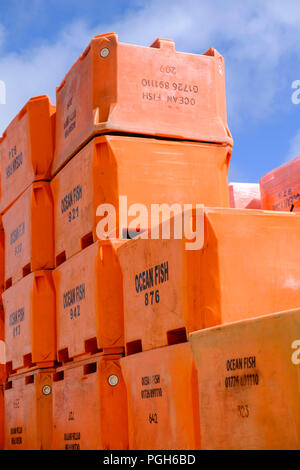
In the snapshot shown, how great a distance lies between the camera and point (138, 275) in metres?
4.43

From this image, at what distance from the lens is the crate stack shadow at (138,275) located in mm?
3359

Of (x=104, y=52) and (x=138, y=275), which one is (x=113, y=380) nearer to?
(x=138, y=275)

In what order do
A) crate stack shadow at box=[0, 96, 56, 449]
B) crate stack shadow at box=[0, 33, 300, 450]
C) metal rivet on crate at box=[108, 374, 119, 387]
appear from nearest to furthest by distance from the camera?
crate stack shadow at box=[0, 33, 300, 450]
metal rivet on crate at box=[108, 374, 119, 387]
crate stack shadow at box=[0, 96, 56, 449]

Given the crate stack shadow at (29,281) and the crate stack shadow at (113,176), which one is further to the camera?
the crate stack shadow at (29,281)

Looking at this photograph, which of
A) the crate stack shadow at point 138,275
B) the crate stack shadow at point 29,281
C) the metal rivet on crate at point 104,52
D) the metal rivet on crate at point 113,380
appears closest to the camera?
the crate stack shadow at point 138,275

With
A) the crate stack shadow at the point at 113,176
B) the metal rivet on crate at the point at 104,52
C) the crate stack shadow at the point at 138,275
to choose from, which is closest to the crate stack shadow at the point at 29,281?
the crate stack shadow at the point at 138,275

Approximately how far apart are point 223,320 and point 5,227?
3371 mm

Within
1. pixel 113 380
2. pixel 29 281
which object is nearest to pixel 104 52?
pixel 29 281

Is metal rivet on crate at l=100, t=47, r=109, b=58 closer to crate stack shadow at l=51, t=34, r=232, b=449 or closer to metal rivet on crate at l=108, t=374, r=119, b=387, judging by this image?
crate stack shadow at l=51, t=34, r=232, b=449

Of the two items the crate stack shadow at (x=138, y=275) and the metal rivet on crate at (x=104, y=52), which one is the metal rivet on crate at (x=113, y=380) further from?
the metal rivet on crate at (x=104, y=52)

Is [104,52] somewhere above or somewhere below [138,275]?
above

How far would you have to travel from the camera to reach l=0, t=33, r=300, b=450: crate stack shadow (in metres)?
3.36

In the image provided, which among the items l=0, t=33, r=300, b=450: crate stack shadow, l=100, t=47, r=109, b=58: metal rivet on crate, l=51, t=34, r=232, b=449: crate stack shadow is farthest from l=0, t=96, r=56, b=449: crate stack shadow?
l=100, t=47, r=109, b=58: metal rivet on crate

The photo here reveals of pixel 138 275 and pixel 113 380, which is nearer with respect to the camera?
pixel 138 275
